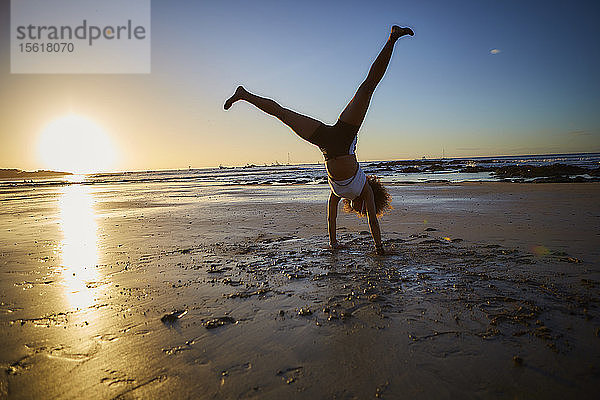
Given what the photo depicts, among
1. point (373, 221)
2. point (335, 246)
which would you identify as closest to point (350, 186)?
point (373, 221)

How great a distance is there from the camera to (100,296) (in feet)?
11.5

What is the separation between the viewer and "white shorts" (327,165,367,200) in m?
4.94

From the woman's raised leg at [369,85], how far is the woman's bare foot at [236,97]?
1448 mm

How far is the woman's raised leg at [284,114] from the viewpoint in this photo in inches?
176

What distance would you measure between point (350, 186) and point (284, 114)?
148cm

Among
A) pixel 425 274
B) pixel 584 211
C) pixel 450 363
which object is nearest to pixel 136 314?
pixel 450 363

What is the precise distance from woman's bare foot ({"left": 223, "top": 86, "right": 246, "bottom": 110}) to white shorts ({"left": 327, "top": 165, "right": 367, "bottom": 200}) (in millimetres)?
1795

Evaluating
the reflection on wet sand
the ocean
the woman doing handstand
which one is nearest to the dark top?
the woman doing handstand

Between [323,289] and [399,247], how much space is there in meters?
2.35

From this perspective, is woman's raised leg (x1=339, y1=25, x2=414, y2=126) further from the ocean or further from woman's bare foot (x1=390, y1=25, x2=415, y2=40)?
the ocean

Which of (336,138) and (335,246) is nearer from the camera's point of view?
(336,138)

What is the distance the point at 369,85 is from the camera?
4219 mm

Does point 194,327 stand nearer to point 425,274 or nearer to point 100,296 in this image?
point 100,296

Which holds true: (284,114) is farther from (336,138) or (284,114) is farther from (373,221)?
(373,221)
